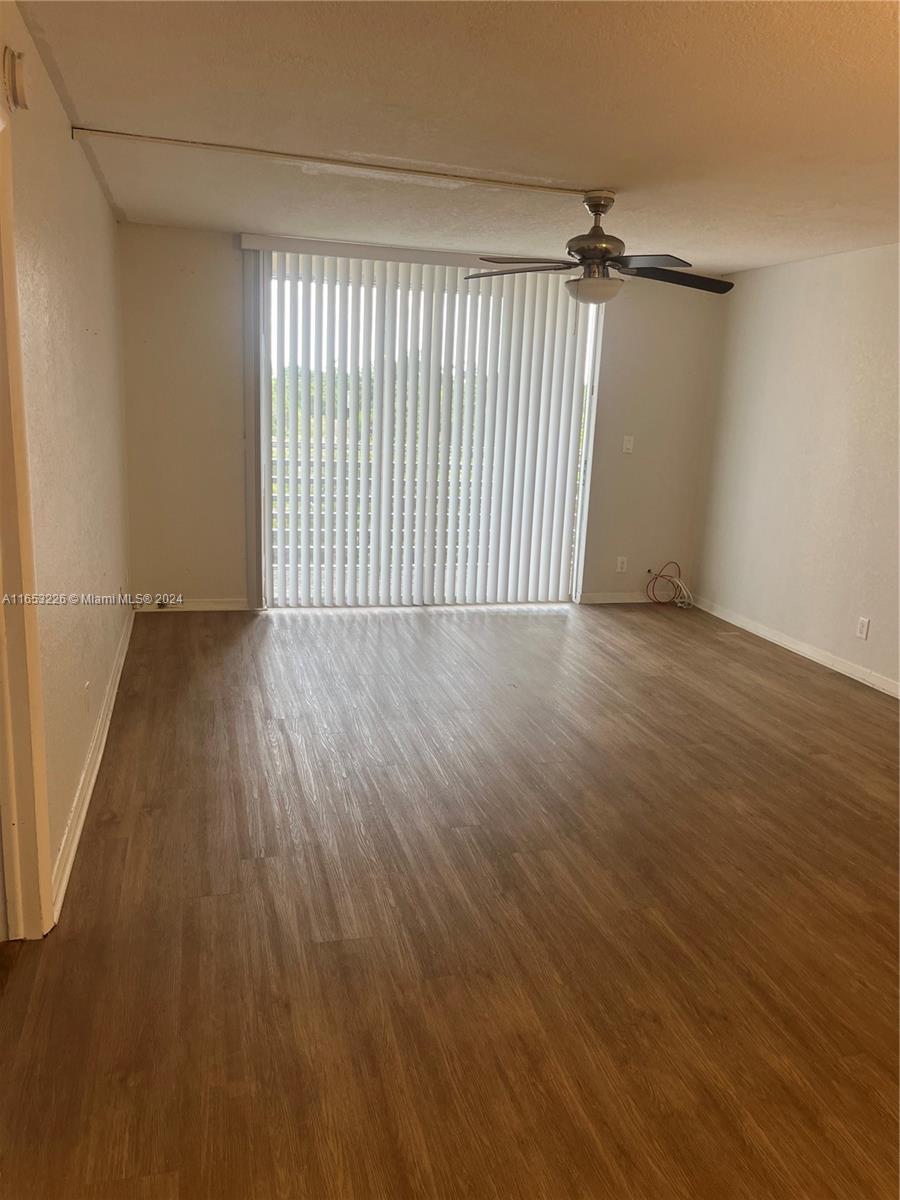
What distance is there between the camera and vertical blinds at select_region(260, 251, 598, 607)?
5336 millimetres

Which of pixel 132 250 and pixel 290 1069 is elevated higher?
pixel 132 250

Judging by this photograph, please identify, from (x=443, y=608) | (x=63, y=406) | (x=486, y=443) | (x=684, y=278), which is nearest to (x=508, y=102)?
(x=684, y=278)

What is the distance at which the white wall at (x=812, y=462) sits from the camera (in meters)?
4.56

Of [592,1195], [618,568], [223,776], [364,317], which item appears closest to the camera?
[592,1195]

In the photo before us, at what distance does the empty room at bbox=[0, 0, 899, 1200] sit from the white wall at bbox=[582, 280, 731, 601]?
34mm

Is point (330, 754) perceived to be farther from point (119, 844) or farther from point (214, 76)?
point (214, 76)

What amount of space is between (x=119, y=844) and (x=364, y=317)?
3.84 meters

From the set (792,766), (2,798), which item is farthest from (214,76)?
(792,766)

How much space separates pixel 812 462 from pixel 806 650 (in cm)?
119

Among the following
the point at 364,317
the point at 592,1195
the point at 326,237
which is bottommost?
the point at 592,1195

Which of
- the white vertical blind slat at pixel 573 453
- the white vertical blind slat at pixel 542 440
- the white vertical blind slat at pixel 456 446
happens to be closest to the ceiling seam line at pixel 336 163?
the white vertical blind slat at pixel 456 446

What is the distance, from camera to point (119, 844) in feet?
8.72

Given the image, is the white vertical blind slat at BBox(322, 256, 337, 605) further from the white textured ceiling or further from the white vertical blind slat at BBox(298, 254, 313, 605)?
the white textured ceiling

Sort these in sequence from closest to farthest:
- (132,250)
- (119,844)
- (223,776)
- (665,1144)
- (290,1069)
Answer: (665,1144)
(290,1069)
(119,844)
(223,776)
(132,250)
